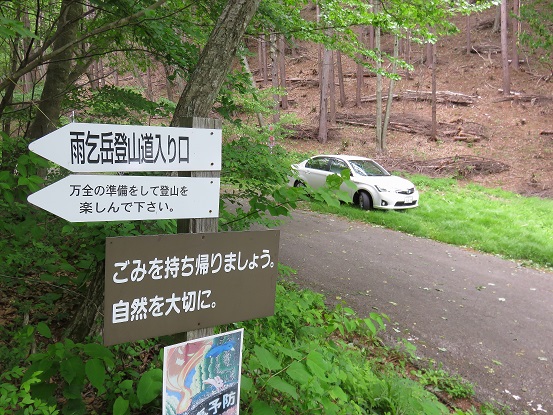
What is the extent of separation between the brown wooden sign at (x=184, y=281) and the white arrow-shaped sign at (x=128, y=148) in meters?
0.36

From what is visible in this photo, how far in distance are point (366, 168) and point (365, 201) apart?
50.9 inches

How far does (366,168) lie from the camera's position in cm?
1329

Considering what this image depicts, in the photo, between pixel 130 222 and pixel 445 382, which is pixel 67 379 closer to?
pixel 130 222

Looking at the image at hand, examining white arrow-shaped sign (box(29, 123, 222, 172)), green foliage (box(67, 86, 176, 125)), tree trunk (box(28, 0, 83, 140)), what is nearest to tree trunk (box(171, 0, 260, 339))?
white arrow-shaped sign (box(29, 123, 222, 172))

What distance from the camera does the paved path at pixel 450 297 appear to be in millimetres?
4832

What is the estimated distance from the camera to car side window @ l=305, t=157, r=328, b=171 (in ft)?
44.9

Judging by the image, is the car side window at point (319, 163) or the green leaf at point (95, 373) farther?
the car side window at point (319, 163)

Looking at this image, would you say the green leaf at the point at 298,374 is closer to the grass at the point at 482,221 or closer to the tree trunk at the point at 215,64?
the tree trunk at the point at 215,64

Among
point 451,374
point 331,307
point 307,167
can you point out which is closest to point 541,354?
point 451,374

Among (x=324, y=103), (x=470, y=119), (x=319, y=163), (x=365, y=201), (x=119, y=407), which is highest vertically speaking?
(x=324, y=103)

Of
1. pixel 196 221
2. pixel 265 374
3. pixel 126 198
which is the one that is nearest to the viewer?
pixel 126 198

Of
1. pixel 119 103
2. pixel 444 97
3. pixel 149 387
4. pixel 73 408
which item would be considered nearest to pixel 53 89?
pixel 119 103

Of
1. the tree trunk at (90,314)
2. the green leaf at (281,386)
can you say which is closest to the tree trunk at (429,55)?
the tree trunk at (90,314)

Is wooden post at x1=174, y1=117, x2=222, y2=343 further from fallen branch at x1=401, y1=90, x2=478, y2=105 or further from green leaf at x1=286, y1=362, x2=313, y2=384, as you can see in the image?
fallen branch at x1=401, y1=90, x2=478, y2=105
